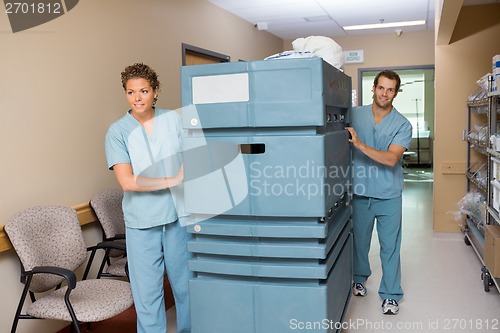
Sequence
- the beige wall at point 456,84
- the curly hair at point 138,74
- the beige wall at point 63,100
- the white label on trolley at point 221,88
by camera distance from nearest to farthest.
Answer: the white label on trolley at point 221,88 → the curly hair at point 138,74 → the beige wall at point 63,100 → the beige wall at point 456,84

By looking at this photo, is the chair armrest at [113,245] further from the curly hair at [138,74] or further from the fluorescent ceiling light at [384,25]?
the fluorescent ceiling light at [384,25]

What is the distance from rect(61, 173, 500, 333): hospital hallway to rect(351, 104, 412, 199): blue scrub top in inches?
31.2

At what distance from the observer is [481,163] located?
4.97 meters

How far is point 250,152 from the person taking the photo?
1.64 metres

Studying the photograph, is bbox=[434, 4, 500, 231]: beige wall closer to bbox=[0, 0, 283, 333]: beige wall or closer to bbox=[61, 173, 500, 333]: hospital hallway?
bbox=[61, 173, 500, 333]: hospital hallway

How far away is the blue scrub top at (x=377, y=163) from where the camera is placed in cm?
304

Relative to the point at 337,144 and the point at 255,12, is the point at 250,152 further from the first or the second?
the point at 255,12

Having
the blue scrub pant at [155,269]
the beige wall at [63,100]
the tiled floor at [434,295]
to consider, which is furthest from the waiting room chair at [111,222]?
the tiled floor at [434,295]

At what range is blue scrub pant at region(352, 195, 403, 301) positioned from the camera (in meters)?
3.10

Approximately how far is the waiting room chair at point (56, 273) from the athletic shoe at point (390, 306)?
1648 millimetres

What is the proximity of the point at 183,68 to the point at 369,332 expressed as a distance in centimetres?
207

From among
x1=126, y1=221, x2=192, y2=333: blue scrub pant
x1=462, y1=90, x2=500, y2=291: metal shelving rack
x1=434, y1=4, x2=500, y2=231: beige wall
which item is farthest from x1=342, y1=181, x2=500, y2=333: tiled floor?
x1=126, y1=221, x2=192, y2=333: blue scrub pant

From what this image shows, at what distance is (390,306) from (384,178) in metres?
0.84

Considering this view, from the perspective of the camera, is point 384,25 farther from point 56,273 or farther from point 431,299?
point 56,273
